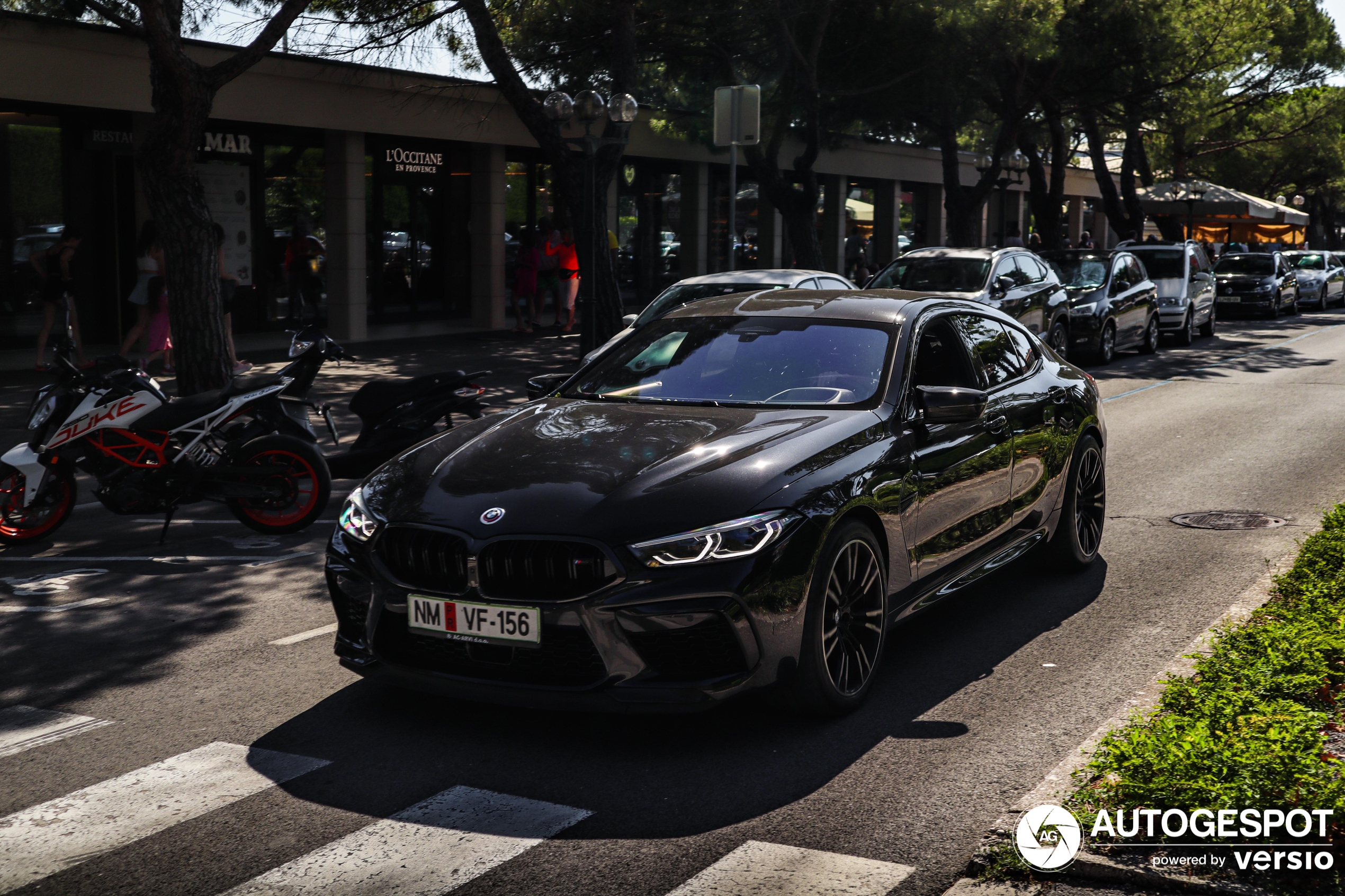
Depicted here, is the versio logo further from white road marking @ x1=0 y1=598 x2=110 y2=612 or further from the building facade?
the building facade

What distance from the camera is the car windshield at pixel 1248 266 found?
113ft

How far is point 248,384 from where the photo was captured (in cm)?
908

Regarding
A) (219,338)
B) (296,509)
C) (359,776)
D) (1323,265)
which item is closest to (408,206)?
(219,338)

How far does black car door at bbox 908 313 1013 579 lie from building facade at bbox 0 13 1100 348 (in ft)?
31.8

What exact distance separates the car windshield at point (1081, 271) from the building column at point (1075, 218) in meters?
35.9

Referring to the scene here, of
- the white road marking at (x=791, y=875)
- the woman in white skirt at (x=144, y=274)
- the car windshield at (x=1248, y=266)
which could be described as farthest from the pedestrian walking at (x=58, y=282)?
the car windshield at (x=1248, y=266)

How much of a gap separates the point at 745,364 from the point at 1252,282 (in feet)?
102

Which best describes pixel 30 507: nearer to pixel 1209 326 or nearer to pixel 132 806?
pixel 132 806

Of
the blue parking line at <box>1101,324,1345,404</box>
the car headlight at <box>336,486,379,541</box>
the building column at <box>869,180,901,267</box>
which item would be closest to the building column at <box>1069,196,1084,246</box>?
the building column at <box>869,180,901,267</box>

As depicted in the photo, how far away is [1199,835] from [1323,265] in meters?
40.3

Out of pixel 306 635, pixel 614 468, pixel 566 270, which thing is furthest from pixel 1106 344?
pixel 614 468

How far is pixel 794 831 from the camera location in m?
4.23

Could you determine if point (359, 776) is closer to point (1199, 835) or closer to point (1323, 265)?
point (1199, 835)

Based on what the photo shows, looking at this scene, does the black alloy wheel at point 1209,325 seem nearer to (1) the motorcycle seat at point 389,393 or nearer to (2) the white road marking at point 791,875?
(1) the motorcycle seat at point 389,393
